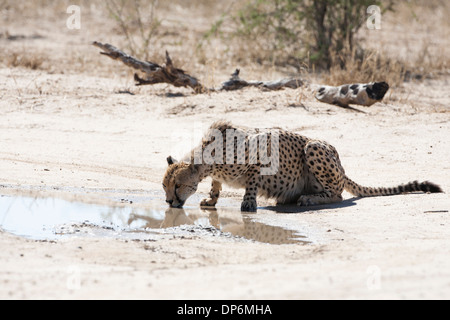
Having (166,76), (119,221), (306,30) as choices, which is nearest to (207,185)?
(119,221)

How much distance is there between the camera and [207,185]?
8.70 metres

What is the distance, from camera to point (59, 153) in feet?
30.0

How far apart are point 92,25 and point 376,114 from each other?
9.49 meters

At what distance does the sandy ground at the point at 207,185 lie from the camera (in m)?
4.27

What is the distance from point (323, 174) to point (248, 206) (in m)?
0.89

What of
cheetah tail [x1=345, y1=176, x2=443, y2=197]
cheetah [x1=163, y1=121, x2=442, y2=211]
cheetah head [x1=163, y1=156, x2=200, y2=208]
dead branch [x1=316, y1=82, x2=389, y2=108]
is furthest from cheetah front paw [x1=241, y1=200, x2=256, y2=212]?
dead branch [x1=316, y1=82, x2=389, y2=108]

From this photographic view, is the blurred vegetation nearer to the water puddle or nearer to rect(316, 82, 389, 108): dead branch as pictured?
rect(316, 82, 389, 108): dead branch

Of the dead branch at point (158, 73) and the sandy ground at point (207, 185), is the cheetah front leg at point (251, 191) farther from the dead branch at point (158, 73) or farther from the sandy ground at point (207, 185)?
the dead branch at point (158, 73)

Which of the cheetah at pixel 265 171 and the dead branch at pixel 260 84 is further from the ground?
the dead branch at pixel 260 84

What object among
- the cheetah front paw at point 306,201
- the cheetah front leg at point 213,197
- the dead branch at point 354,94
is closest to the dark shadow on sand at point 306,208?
the cheetah front paw at point 306,201

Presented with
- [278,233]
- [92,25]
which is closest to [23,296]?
[278,233]

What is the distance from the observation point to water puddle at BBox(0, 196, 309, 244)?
232 inches

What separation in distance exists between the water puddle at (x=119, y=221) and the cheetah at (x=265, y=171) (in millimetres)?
283

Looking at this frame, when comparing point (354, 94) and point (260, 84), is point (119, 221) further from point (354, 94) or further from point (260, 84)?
point (260, 84)
